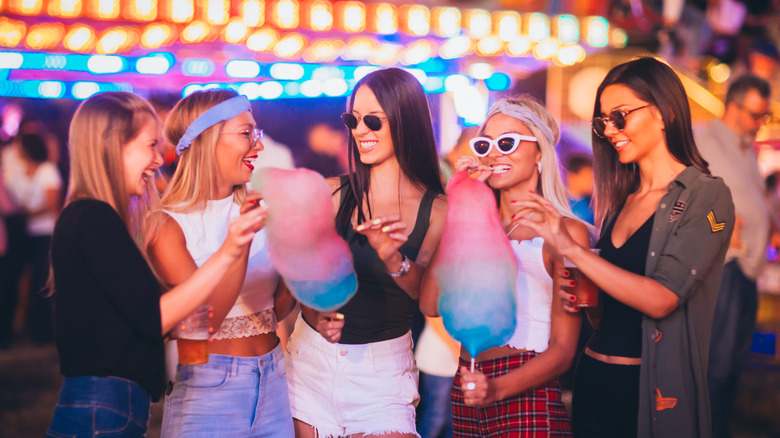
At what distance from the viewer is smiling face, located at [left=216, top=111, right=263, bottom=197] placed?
232 centimetres

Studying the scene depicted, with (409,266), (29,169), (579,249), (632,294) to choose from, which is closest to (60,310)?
(409,266)

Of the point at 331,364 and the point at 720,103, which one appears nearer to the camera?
the point at 331,364

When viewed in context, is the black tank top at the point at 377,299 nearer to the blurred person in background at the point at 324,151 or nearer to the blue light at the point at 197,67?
the blurred person in background at the point at 324,151

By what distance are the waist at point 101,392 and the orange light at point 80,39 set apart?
236 inches

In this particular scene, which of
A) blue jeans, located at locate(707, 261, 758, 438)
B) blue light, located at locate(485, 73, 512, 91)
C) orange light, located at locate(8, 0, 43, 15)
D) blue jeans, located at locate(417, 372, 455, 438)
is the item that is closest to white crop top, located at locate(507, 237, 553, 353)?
blue jeans, located at locate(417, 372, 455, 438)

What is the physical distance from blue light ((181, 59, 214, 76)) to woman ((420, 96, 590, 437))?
6.51 metres

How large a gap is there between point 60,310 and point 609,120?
1766 mm

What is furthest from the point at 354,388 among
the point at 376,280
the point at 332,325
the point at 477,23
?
the point at 477,23

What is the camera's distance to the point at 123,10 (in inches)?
269

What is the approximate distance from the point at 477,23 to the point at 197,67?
11.5 feet

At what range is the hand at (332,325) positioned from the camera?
2217 mm

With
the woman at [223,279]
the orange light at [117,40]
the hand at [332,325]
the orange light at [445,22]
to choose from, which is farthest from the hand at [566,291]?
the orange light at [445,22]

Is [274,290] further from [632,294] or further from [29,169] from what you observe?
[29,169]

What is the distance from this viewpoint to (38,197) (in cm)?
672
